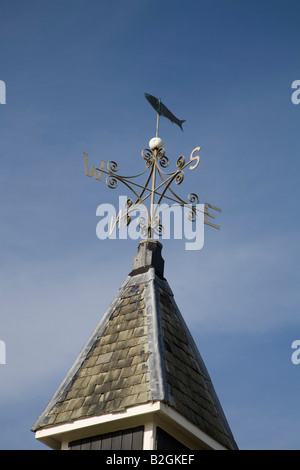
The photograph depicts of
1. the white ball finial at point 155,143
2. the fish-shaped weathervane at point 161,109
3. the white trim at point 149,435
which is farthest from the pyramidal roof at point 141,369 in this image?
the fish-shaped weathervane at point 161,109

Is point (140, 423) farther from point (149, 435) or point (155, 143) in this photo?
point (155, 143)

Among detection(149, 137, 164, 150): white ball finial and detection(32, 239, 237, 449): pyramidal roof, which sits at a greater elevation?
detection(149, 137, 164, 150): white ball finial

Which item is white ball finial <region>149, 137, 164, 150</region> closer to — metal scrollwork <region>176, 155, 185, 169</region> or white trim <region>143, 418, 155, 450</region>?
metal scrollwork <region>176, 155, 185, 169</region>

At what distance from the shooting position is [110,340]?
524 inches

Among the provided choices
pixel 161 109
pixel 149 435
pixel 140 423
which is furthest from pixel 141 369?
pixel 161 109

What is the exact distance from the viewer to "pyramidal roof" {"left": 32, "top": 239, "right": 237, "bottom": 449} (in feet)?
40.0

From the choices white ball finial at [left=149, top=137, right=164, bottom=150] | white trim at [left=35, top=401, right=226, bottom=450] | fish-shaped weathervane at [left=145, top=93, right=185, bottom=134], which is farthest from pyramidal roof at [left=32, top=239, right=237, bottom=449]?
fish-shaped weathervane at [left=145, top=93, right=185, bottom=134]

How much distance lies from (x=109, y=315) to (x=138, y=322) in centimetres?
68

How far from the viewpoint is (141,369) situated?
12.4 metres

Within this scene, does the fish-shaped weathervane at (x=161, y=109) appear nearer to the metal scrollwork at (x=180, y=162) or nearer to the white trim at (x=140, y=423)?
the metal scrollwork at (x=180, y=162)

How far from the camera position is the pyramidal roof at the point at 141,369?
1218 centimetres
